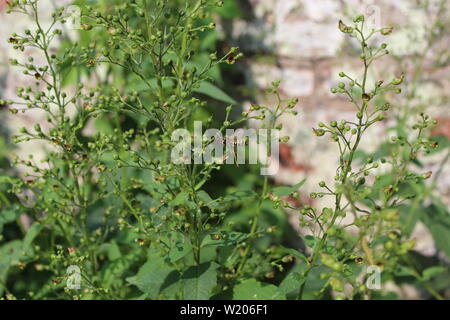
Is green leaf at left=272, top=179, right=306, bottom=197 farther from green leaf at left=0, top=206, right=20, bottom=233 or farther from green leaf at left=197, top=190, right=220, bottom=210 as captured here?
green leaf at left=0, top=206, right=20, bottom=233

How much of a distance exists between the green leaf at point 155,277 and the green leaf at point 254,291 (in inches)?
6.8

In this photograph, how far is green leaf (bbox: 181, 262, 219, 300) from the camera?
1287mm

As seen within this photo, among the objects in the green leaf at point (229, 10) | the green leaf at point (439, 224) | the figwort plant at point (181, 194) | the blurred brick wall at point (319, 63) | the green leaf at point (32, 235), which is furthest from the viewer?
the green leaf at point (229, 10)

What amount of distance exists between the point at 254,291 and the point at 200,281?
16 cm

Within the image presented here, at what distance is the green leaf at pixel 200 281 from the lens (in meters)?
1.29

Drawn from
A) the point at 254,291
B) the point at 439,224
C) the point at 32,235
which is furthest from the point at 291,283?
the point at 439,224

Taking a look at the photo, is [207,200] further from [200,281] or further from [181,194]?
[200,281]

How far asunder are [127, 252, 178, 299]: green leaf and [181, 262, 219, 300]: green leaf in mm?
45

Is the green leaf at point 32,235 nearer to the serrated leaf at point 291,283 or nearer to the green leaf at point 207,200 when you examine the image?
the green leaf at point 207,200

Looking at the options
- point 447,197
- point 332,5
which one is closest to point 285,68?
point 332,5

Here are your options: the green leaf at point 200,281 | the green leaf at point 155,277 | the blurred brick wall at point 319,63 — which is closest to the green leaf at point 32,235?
the green leaf at point 155,277

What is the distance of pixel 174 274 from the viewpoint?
138cm

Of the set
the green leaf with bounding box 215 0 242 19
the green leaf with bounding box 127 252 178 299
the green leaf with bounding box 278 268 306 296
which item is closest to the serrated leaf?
the green leaf with bounding box 278 268 306 296

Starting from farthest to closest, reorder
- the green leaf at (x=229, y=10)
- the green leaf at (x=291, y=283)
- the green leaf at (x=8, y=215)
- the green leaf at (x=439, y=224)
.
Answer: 1. the green leaf at (x=229, y=10)
2. the green leaf at (x=439, y=224)
3. the green leaf at (x=8, y=215)
4. the green leaf at (x=291, y=283)
